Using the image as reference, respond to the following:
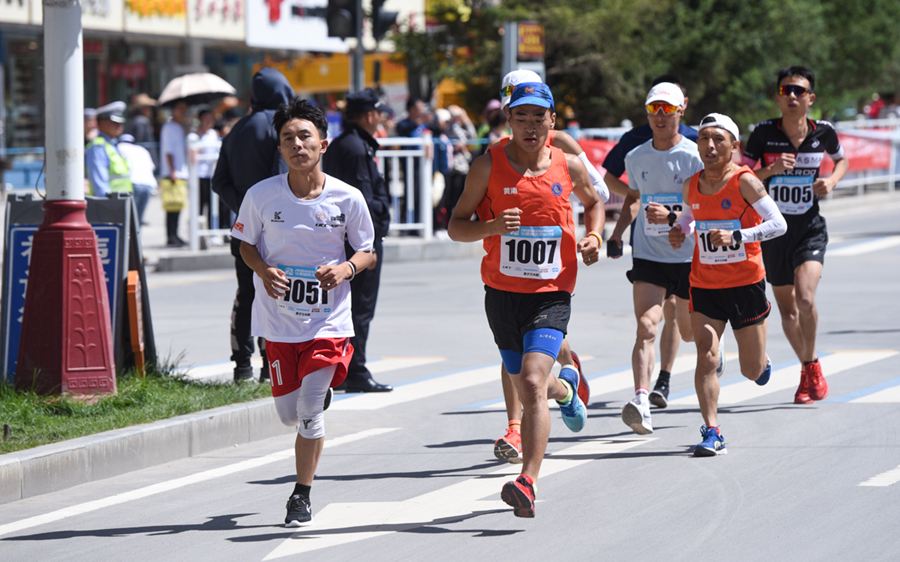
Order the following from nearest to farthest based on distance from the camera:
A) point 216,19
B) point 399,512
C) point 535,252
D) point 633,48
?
point 399,512
point 535,252
point 633,48
point 216,19

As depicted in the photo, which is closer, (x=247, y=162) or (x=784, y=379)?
(x=247, y=162)

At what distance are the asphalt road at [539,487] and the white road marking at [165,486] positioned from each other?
0.6 inches

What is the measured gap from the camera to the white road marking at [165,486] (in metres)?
5.63

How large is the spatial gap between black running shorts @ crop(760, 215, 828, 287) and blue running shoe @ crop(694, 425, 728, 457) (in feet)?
6.35

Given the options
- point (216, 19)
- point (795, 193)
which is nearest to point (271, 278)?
point (795, 193)

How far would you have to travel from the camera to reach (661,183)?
7.50 metres

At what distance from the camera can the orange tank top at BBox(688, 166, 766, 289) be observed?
6.87m

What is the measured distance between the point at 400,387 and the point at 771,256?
106 inches

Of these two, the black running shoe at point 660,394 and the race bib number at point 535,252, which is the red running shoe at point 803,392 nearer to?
the black running shoe at point 660,394

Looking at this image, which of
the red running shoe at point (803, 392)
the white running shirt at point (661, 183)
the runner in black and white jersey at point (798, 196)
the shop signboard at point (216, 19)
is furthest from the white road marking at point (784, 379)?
the shop signboard at point (216, 19)

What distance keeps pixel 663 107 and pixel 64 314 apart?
11.9 ft

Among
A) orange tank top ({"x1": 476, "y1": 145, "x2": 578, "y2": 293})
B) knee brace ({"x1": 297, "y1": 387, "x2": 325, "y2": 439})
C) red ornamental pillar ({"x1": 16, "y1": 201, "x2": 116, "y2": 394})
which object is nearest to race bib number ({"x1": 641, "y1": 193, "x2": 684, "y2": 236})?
orange tank top ({"x1": 476, "y1": 145, "x2": 578, "y2": 293})

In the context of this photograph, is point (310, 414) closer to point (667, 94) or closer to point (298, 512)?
point (298, 512)

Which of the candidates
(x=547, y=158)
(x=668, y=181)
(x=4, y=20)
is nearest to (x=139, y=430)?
(x=547, y=158)
